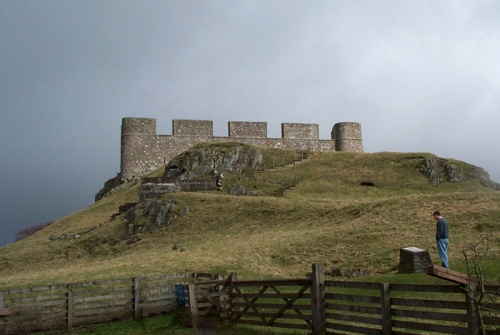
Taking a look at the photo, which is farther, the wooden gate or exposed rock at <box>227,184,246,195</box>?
exposed rock at <box>227,184,246,195</box>

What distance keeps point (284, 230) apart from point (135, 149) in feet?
128

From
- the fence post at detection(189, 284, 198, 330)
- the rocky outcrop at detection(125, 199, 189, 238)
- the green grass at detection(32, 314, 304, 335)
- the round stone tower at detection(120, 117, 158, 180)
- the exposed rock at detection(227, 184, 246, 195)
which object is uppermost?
the round stone tower at detection(120, 117, 158, 180)

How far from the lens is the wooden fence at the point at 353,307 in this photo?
29.0 ft

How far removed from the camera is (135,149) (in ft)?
220

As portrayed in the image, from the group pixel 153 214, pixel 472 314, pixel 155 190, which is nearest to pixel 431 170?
pixel 155 190

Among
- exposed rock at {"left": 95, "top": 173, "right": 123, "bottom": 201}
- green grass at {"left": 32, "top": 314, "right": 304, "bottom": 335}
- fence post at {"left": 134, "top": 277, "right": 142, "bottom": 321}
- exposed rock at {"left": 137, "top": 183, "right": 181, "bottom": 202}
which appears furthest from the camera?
exposed rock at {"left": 95, "top": 173, "right": 123, "bottom": 201}

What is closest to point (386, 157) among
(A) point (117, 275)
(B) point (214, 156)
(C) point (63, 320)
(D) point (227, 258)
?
(B) point (214, 156)

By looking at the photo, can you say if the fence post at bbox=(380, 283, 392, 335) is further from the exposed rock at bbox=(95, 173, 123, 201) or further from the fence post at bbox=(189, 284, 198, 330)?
the exposed rock at bbox=(95, 173, 123, 201)

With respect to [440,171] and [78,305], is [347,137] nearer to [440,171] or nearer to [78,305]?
[440,171]

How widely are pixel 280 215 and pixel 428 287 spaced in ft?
87.5

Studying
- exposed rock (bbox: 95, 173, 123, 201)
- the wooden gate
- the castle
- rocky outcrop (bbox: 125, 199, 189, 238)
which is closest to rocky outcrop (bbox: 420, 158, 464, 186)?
the castle

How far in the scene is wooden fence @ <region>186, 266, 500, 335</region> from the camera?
885cm

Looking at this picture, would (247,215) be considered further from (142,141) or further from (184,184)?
(142,141)

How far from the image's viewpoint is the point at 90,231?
42312 mm
